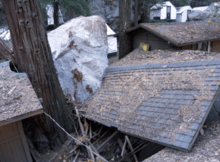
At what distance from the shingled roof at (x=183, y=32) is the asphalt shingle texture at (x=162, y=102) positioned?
3.60 metres

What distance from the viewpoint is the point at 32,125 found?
593 cm

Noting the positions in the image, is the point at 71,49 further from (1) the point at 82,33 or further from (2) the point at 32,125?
(2) the point at 32,125

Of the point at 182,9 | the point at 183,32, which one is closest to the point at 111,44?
the point at 183,32

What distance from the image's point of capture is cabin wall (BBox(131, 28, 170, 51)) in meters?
10.7

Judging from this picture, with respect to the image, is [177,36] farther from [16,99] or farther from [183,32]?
[16,99]

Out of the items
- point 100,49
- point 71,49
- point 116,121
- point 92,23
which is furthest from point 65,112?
point 92,23

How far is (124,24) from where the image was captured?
1205 cm

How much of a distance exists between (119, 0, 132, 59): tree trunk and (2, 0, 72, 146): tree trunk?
24.3ft

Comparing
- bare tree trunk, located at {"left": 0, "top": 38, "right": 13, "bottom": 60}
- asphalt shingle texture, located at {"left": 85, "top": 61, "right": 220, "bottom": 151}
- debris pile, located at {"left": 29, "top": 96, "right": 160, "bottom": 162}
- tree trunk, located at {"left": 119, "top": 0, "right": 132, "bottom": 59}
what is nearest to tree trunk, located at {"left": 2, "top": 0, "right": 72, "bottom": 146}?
debris pile, located at {"left": 29, "top": 96, "right": 160, "bottom": 162}

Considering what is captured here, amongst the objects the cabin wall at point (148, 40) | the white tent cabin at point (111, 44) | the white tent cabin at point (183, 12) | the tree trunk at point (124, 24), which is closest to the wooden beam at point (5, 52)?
the tree trunk at point (124, 24)

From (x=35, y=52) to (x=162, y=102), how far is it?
3915 millimetres

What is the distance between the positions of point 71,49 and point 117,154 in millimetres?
4980

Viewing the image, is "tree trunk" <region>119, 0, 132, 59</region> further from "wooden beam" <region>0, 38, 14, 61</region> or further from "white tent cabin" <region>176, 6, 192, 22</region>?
"white tent cabin" <region>176, 6, 192, 22</region>

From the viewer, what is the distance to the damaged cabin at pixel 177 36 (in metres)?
10.0
